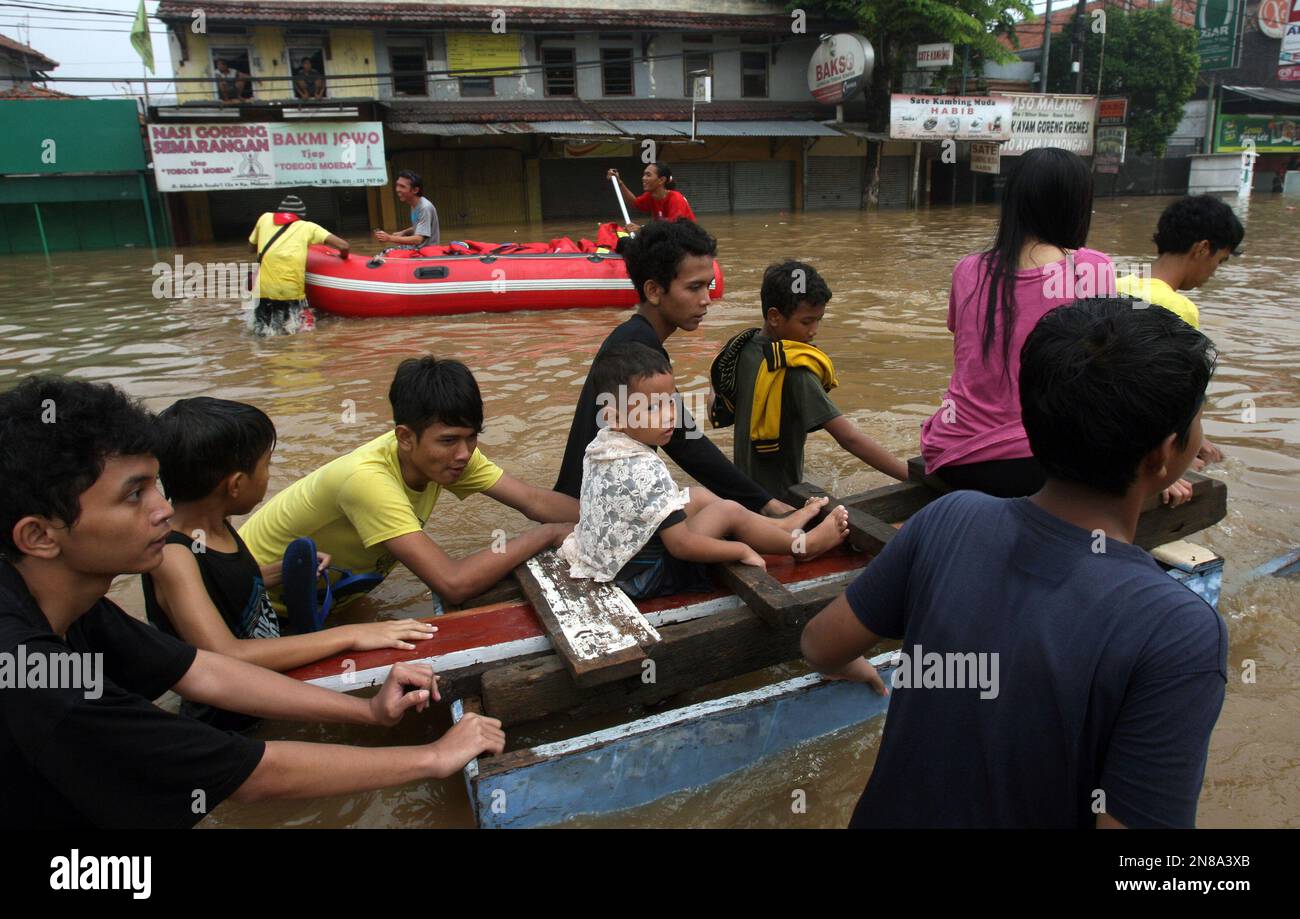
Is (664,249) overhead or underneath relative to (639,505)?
overhead

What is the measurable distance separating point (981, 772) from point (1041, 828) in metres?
0.11

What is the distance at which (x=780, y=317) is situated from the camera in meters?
3.40

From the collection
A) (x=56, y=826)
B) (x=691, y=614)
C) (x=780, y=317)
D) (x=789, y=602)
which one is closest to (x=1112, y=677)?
(x=789, y=602)

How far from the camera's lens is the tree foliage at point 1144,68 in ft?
87.1

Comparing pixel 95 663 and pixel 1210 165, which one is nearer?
pixel 95 663

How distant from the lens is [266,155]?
17109mm

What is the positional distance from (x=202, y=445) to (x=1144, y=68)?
105 ft

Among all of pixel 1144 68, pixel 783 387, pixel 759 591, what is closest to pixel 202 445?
pixel 759 591

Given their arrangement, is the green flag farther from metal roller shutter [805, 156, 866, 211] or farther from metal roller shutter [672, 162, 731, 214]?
metal roller shutter [805, 156, 866, 211]

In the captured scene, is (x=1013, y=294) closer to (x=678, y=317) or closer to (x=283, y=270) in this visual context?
(x=678, y=317)

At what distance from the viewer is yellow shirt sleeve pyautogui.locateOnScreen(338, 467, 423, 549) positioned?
2.76 metres

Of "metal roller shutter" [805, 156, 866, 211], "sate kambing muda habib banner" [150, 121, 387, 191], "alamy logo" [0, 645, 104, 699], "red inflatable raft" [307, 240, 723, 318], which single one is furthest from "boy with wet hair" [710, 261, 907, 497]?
"metal roller shutter" [805, 156, 866, 211]

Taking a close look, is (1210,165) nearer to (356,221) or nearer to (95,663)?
(356,221)

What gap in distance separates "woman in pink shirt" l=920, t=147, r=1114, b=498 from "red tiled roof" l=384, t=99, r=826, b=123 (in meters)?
19.5
